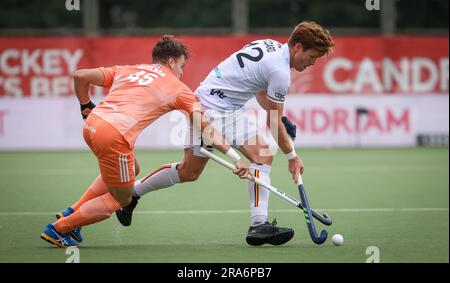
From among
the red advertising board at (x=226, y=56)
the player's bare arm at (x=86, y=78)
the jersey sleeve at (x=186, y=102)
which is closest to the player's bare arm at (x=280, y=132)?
the jersey sleeve at (x=186, y=102)

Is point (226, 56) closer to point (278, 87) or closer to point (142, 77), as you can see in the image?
→ point (278, 87)

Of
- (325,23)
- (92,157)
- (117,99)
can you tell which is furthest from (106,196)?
(325,23)

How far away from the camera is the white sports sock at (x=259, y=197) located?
6797mm

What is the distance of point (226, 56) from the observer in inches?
687

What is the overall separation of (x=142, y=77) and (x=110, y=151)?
1.84 feet

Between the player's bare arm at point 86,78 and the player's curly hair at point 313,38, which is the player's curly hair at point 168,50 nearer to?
the player's bare arm at point 86,78

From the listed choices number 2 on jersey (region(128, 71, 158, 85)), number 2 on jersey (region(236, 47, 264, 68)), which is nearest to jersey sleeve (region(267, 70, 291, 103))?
number 2 on jersey (region(236, 47, 264, 68))

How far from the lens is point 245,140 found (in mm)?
6895

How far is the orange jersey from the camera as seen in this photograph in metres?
6.28

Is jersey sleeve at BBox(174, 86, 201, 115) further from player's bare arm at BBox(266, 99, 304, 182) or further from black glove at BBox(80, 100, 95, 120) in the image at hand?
black glove at BBox(80, 100, 95, 120)

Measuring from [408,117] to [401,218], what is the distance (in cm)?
971

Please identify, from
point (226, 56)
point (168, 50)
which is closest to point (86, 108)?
point (168, 50)
